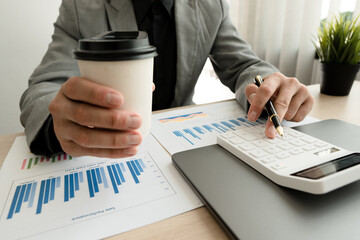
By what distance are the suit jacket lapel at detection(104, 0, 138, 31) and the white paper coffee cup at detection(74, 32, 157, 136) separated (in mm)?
522

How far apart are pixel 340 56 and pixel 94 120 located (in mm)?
858

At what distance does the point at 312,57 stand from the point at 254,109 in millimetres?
917

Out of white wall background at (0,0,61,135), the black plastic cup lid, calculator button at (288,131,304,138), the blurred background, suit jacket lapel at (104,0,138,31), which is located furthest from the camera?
white wall background at (0,0,61,135)

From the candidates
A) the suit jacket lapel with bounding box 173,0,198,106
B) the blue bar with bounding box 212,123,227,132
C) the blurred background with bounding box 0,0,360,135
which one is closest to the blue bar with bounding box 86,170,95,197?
the blue bar with bounding box 212,123,227,132

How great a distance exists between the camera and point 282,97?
0.52 m

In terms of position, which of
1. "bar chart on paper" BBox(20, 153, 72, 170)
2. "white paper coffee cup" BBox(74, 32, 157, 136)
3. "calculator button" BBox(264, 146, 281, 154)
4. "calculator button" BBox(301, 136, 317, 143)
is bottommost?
"bar chart on paper" BBox(20, 153, 72, 170)

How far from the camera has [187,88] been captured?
0.93m

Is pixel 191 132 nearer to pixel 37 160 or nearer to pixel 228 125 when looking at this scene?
pixel 228 125

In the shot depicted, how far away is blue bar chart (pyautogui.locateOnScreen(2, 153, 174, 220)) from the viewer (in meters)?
0.33

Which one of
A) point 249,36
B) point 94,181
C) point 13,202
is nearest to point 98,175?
point 94,181

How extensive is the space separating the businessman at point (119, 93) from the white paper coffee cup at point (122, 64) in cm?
1

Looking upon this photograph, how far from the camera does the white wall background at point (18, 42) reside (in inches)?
52.2

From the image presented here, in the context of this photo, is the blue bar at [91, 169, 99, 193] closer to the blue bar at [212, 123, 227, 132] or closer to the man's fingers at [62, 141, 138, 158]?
the man's fingers at [62, 141, 138, 158]

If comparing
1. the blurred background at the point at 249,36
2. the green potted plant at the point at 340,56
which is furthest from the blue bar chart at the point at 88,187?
the blurred background at the point at 249,36
